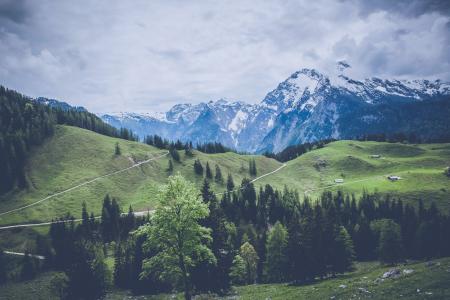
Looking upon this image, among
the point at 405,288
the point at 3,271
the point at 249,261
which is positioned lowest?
the point at 3,271

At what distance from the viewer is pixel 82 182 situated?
180875 millimetres

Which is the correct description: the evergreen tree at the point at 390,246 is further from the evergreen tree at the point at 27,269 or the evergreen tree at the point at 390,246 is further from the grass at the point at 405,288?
the evergreen tree at the point at 27,269

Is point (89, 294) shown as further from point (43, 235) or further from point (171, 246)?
point (43, 235)

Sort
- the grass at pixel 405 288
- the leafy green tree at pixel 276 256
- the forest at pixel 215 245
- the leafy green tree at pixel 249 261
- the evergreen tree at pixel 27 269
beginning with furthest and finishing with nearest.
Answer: the evergreen tree at pixel 27 269 → the leafy green tree at pixel 249 261 → the leafy green tree at pixel 276 256 → the forest at pixel 215 245 → the grass at pixel 405 288

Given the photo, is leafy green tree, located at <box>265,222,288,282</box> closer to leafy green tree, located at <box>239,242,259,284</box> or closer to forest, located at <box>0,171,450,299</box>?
forest, located at <box>0,171,450,299</box>

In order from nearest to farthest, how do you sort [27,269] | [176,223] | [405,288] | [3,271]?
[405,288]
[176,223]
[3,271]
[27,269]

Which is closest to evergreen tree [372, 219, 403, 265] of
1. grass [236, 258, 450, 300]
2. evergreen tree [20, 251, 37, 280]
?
grass [236, 258, 450, 300]

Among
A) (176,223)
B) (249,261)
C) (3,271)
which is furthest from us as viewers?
(3,271)

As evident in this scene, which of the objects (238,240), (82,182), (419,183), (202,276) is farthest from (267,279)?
(419,183)

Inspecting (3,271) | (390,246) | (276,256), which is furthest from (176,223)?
(3,271)

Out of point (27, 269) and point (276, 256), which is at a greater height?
point (276, 256)

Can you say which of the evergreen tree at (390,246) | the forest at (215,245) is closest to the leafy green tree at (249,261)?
the forest at (215,245)

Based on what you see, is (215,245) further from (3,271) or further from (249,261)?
(3,271)

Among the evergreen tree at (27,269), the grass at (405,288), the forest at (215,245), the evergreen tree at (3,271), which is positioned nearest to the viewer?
the grass at (405,288)
